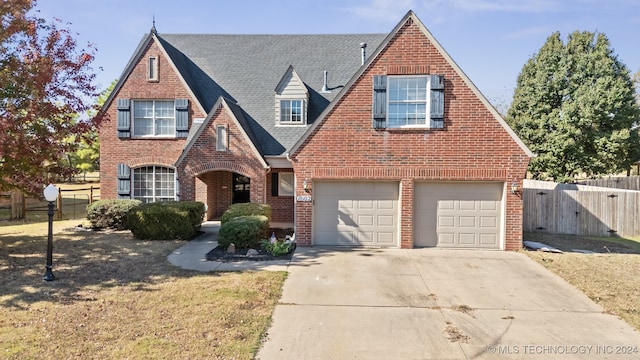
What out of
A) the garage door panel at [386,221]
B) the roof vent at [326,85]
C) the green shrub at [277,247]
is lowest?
the green shrub at [277,247]

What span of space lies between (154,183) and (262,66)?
26.2 feet

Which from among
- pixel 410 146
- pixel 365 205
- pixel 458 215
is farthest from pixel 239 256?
pixel 458 215

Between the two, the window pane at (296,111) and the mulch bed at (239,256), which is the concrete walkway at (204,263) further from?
the window pane at (296,111)

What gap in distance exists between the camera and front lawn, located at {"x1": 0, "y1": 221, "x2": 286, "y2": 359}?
528 centimetres

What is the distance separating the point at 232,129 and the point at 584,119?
2256 cm

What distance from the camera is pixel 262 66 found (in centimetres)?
1920

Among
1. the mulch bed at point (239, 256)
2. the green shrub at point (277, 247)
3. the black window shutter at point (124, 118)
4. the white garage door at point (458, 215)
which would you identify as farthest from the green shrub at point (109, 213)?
the white garage door at point (458, 215)

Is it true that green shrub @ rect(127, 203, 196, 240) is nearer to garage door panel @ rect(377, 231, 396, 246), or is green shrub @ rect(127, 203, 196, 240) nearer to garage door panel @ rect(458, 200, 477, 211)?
garage door panel @ rect(377, 231, 396, 246)

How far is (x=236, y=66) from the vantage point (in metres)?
19.2

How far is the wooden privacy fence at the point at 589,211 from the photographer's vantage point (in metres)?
15.1

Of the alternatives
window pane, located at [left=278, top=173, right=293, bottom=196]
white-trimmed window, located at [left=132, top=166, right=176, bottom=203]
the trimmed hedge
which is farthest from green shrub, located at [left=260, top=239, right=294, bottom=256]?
white-trimmed window, located at [left=132, top=166, right=176, bottom=203]

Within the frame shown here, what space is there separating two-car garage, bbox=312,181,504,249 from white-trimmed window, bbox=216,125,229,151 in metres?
4.55

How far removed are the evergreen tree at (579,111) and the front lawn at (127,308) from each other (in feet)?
78.1

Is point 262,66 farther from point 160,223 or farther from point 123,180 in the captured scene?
point 160,223
